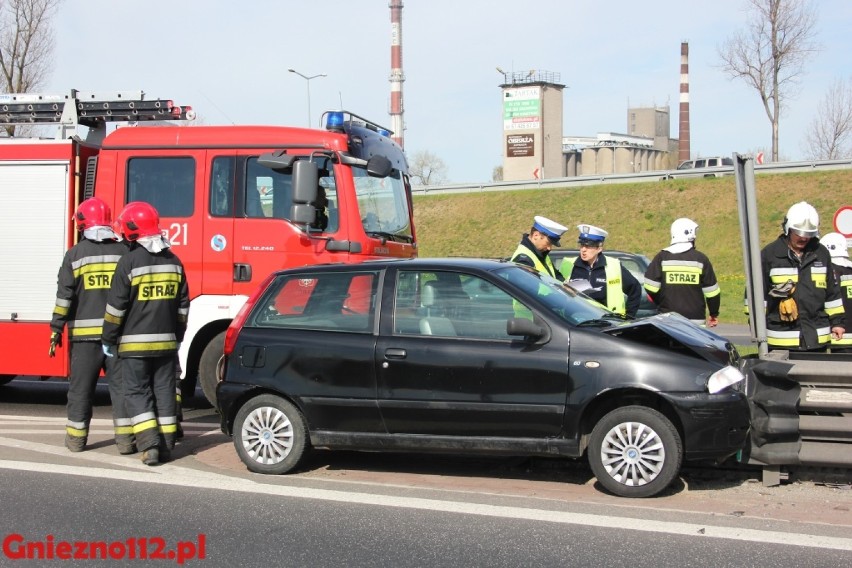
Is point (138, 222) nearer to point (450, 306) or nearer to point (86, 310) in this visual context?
point (86, 310)

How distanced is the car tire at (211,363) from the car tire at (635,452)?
406cm

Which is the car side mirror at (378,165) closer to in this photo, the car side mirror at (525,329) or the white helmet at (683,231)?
the white helmet at (683,231)

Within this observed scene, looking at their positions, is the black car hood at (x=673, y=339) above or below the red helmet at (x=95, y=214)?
below

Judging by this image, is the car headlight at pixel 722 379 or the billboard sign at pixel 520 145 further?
the billboard sign at pixel 520 145

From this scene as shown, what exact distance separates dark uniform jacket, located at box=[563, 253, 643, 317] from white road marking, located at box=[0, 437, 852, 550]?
2996mm

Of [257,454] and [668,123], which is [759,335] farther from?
[668,123]

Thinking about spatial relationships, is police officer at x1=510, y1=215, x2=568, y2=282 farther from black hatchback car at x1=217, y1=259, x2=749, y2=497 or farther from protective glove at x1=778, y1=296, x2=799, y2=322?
protective glove at x1=778, y1=296, x2=799, y2=322

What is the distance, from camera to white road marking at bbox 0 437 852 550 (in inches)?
208

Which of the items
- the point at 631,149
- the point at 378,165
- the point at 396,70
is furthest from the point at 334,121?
the point at 631,149

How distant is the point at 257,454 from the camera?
6.98 meters

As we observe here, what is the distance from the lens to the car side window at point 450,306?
21.4 ft

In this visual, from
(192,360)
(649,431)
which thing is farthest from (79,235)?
(649,431)

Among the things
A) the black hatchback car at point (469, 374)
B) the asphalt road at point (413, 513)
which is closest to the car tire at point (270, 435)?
the black hatchback car at point (469, 374)

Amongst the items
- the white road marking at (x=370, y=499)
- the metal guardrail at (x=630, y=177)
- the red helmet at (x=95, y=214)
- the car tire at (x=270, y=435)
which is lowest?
the white road marking at (x=370, y=499)
